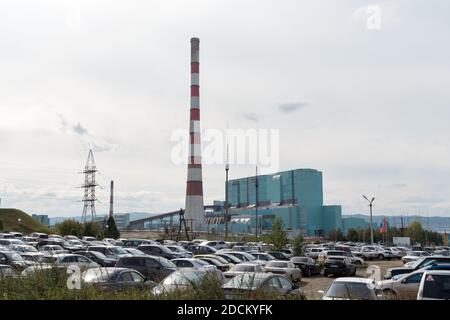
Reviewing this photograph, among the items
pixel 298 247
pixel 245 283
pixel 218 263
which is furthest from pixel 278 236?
pixel 245 283

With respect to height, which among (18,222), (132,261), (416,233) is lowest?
(416,233)

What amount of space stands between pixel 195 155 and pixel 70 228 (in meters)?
21.9

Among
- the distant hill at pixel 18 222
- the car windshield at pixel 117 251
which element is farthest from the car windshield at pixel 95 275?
the distant hill at pixel 18 222

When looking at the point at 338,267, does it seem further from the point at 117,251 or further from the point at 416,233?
the point at 416,233

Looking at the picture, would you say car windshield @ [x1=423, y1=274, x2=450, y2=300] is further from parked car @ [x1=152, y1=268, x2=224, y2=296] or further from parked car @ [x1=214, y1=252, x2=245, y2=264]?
parked car @ [x1=214, y1=252, x2=245, y2=264]

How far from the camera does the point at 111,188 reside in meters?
92.9

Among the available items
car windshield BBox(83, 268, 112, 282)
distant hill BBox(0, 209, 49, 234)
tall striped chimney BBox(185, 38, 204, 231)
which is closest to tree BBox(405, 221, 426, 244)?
tall striped chimney BBox(185, 38, 204, 231)

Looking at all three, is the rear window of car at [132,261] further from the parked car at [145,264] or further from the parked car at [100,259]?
the parked car at [100,259]

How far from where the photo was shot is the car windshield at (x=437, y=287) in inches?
459

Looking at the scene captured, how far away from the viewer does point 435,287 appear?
38.6ft

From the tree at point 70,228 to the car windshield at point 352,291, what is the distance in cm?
6120

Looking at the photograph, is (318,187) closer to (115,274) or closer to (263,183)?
(263,183)

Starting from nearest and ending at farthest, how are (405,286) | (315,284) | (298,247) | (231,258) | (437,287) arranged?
(437,287)
(405,286)
(315,284)
(231,258)
(298,247)
